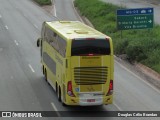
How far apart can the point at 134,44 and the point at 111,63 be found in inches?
580

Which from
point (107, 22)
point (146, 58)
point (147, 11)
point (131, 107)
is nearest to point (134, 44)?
point (146, 58)

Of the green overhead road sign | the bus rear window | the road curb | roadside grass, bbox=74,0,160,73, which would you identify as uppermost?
the bus rear window

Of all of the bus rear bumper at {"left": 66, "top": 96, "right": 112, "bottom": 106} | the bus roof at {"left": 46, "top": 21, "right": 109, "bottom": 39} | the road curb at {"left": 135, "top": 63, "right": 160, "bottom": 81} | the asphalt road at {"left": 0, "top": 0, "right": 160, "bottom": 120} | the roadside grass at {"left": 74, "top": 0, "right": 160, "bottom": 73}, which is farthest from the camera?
the roadside grass at {"left": 74, "top": 0, "right": 160, "bottom": 73}

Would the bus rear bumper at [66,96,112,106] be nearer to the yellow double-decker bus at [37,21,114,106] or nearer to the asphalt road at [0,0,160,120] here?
the yellow double-decker bus at [37,21,114,106]

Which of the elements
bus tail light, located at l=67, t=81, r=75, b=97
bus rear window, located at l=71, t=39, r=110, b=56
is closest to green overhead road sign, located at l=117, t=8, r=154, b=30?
bus rear window, located at l=71, t=39, r=110, b=56

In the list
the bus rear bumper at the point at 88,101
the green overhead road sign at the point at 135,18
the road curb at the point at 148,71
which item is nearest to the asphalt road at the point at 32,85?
the bus rear bumper at the point at 88,101

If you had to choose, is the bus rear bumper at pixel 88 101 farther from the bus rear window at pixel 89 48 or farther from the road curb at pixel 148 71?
the road curb at pixel 148 71

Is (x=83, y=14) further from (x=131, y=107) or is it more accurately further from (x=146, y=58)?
(x=131, y=107)

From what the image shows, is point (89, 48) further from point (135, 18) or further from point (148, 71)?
point (135, 18)

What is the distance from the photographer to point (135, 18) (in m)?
41.4

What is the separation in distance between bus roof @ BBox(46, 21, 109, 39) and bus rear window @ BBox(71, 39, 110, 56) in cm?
41

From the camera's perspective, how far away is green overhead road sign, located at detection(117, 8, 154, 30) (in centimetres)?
4128

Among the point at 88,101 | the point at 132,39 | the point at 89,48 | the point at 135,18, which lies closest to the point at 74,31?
the point at 89,48

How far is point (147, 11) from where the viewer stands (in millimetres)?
41281
